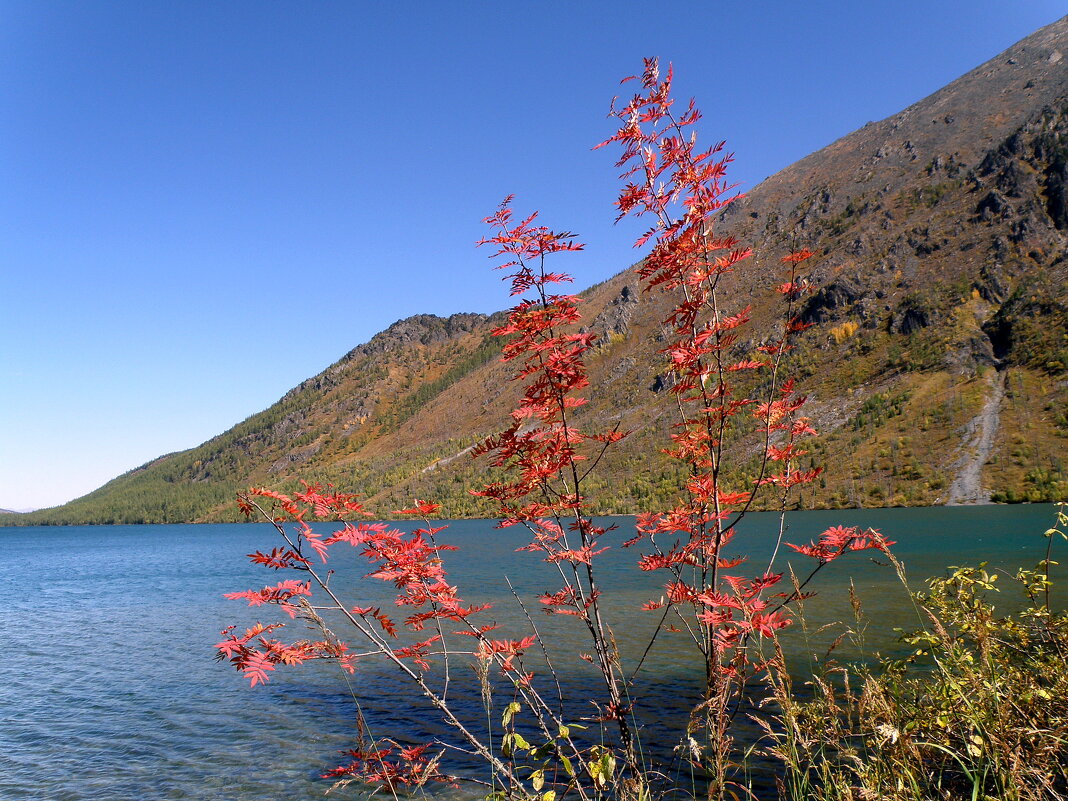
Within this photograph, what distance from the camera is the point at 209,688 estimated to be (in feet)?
52.9

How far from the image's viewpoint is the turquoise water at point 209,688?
35.0ft

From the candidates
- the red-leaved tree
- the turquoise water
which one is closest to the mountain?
the turquoise water

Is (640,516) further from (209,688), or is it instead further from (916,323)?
(916,323)

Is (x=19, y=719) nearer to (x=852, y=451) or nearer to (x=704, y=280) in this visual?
(x=704, y=280)

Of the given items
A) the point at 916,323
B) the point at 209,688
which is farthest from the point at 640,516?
the point at 916,323

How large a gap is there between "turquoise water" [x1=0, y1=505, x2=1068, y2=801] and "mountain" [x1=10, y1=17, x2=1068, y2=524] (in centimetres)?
2564

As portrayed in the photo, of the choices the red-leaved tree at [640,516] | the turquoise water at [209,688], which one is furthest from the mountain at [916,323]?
the red-leaved tree at [640,516]

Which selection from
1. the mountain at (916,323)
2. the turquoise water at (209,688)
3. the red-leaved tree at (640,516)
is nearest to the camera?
the red-leaved tree at (640,516)

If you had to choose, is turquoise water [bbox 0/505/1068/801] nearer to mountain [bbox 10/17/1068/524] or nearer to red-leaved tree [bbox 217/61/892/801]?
red-leaved tree [bbox 217/61/892/801]

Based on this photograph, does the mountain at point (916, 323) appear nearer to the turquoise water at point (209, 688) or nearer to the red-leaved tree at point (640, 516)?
the turquoise water at point (209, 688)

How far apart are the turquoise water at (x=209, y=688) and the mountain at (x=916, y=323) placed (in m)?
25.6

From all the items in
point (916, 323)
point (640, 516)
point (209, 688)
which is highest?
point (916, 323)

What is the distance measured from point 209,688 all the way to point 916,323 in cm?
11764

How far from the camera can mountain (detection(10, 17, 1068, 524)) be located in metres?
76.1
